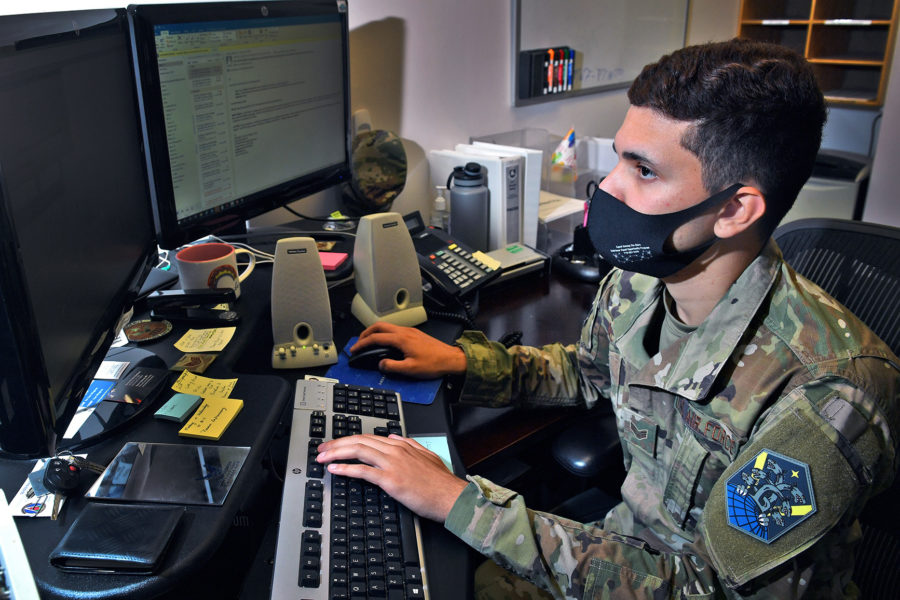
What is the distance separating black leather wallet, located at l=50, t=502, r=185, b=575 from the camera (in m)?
0.60

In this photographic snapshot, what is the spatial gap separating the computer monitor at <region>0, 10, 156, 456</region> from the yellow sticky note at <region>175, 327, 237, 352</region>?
0.34ft

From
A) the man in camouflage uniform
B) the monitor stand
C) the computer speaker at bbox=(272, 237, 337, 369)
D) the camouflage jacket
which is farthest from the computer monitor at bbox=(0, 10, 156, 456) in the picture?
the camouflage jacket

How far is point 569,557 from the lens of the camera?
0.81 metres

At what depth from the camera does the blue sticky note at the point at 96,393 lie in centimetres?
83

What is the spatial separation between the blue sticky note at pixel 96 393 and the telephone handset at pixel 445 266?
2.00 ft

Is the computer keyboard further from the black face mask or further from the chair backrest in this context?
the chair backrest

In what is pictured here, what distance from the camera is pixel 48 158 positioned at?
661 millimetres

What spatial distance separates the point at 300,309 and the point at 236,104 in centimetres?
42

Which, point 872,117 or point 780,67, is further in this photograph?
point 872,117

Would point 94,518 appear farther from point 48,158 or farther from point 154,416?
point 48,158

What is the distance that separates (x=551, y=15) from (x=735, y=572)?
5.81ft

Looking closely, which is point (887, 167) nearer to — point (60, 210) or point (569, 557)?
point (569, 557)

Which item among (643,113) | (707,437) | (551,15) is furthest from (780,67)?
(551,15)

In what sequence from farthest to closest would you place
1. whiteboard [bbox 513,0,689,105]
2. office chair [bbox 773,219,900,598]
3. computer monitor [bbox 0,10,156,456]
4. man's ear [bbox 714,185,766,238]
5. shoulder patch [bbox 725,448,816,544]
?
1. whiteboard [bbox 513,0,689,105]
2. office chair [bbox 773,219,900,598]
3. man's ear [bbox 714,185,766,238]
4. shoulder patch [bbox 725,448,816,544]
5. computer monitor [bbox 0,10,156,456]
